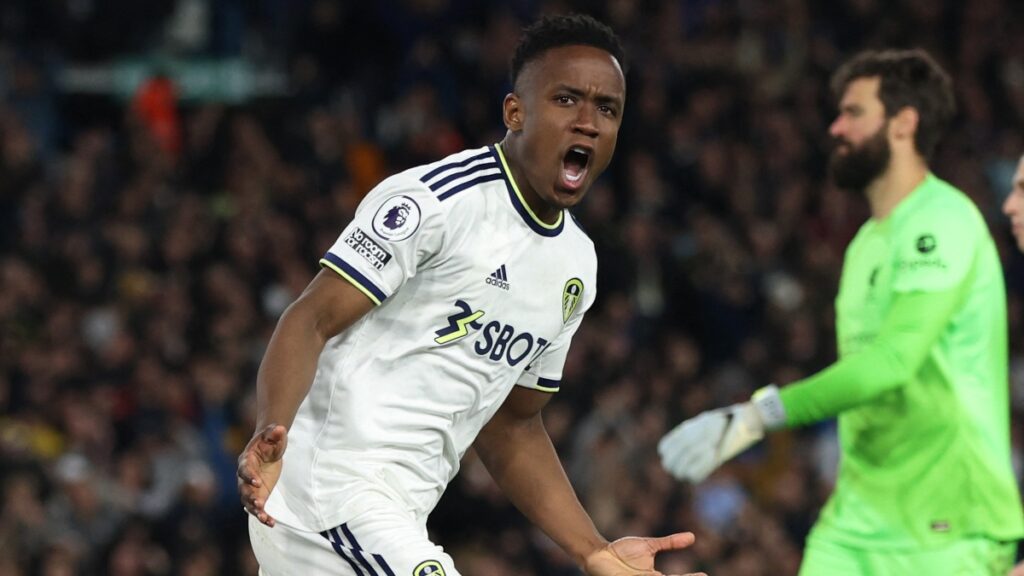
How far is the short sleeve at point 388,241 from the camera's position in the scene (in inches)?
176

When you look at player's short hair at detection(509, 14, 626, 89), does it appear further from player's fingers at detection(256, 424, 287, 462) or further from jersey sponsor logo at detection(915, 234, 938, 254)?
jersey sponsor logo at detection(915, 234, 938, 254)

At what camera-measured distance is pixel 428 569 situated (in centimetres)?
443

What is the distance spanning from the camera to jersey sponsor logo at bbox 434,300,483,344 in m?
4.68

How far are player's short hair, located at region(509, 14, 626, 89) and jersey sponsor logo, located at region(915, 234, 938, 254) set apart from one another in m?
1.70

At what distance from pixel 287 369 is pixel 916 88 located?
328 cm

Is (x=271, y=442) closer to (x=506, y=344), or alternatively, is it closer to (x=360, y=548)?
(x=360, y=548)

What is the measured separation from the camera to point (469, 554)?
11.0 metres

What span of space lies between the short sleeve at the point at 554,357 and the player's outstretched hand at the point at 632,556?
0.55 m

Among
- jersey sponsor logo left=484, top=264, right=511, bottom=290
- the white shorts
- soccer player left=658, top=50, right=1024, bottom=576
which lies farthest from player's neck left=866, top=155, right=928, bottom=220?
the white shorts

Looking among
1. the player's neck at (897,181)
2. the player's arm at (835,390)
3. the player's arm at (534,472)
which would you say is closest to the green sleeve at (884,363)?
the player's arm at (835,390)

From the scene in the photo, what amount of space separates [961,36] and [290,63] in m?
6.65

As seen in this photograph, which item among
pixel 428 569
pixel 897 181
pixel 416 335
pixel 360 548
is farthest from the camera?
pixel 897 181

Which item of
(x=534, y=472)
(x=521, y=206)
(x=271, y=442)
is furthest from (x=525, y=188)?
(x=271, y=442)

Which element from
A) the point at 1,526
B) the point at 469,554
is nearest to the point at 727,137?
the point at 469,554
